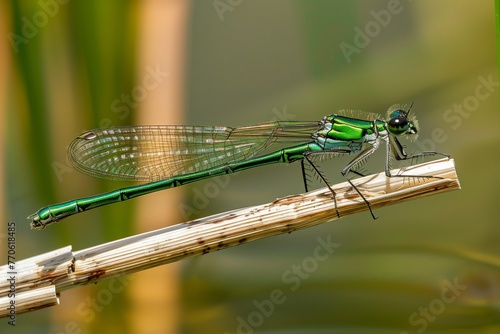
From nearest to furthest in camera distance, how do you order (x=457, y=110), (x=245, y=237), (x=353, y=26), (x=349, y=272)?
(x=245, y=237)
(x=349, y=272)
(x=457, y=110)
(x=353, y=26)

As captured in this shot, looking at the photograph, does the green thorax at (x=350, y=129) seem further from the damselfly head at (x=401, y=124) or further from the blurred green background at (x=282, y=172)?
the blurred green background at (x=282, y=172)

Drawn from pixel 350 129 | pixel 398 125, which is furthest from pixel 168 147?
pixel 398 125

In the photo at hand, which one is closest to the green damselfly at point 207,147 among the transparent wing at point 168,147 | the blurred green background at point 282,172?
the transparent wing at point 168,147

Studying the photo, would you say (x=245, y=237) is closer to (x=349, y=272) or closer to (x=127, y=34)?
(x=349, y=272)

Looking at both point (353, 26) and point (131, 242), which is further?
point (353, 26)

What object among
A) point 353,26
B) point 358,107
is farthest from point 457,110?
point 353,26

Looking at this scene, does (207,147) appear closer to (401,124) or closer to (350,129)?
(350,129)

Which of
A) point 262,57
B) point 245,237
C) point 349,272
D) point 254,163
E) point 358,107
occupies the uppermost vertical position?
point 262,57
